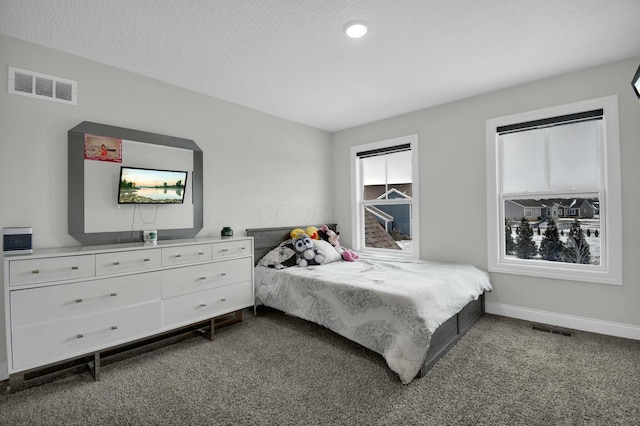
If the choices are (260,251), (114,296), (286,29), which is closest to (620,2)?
(286,29)

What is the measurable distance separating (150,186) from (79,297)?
113 cm

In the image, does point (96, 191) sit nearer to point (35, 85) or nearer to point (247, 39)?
point (35, 85)

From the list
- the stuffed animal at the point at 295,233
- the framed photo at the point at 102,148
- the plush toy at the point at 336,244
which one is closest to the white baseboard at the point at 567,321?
the plush toy at the point at 336,244

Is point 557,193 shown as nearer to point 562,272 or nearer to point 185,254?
point 562,272

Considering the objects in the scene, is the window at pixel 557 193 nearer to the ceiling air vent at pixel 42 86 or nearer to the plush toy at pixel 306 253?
the plush toy at pixel 306 253

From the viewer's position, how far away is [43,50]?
7.77 feet

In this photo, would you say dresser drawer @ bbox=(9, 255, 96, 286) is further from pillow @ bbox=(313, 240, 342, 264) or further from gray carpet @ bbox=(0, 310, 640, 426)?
pillow @ bbox=(313, 240, 342, 264)

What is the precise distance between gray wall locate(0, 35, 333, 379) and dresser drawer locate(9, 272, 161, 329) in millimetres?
503

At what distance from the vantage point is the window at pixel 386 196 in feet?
13.3

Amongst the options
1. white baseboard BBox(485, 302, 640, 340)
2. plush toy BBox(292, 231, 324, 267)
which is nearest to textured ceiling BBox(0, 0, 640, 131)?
plush toy BBox(292, 231, 324, 267)

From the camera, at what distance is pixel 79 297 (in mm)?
2115

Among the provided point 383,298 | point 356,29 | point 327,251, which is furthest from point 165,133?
point 383,298

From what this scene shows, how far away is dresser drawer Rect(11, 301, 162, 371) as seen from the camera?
1909 mm

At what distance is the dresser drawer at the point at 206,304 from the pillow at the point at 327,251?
993mm
